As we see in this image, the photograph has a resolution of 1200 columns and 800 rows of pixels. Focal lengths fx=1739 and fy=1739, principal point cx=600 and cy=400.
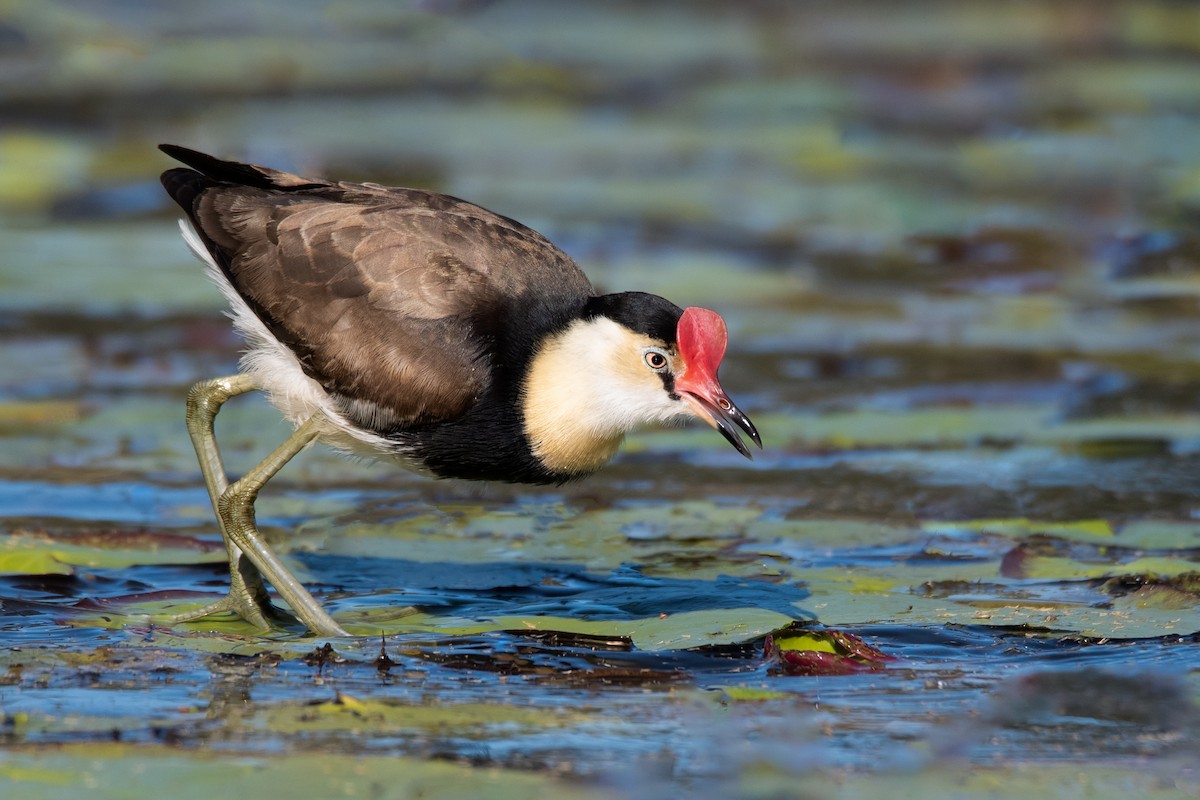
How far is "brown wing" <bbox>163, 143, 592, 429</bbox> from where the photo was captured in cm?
653

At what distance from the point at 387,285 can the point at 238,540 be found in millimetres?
1198

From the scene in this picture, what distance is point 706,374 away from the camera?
6.55 m

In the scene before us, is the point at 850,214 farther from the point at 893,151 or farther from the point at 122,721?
the point at 122,721

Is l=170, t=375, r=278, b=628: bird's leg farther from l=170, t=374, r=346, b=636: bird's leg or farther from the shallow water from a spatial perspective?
the shallow water

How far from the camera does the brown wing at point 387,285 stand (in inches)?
257

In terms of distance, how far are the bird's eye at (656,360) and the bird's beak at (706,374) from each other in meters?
0.07

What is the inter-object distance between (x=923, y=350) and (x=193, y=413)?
17.1 feet

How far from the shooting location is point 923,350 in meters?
10.9

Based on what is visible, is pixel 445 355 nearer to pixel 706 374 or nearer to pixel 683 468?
pixel 706 374

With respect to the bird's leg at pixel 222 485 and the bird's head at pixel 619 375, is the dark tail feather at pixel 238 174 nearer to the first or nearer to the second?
the bird's leg at pixel 222 485

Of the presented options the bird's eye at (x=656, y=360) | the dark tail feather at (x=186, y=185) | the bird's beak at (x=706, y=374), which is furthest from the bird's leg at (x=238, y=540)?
the bird's beak at (x=706, y=374)

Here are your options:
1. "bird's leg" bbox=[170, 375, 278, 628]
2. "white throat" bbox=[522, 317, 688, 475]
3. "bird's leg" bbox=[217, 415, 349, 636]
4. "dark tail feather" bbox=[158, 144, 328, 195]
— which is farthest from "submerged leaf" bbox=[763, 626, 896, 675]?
"dark tail feather" bbox=[158, 144, 328, 195]

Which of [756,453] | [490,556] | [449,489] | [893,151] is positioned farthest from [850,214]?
[490,556]

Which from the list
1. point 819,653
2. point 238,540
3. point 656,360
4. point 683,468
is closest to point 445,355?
point 656,360
